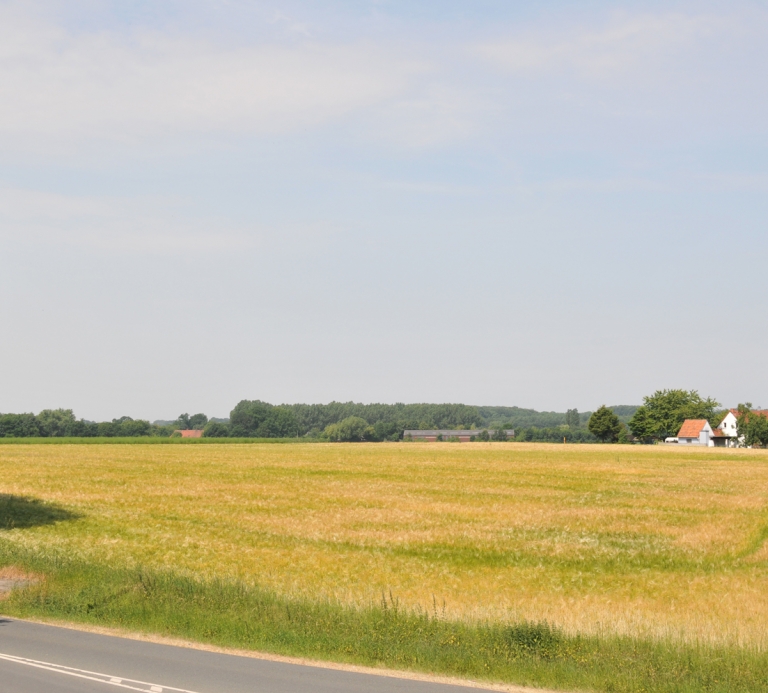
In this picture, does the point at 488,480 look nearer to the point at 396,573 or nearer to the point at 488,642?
the point at 396,573

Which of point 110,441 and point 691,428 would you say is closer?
point 110,441

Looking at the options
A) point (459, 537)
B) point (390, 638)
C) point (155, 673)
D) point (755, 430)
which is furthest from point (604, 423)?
point (155, 673)

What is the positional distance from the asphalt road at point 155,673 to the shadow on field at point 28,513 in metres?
20.2

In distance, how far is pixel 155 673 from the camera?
1230 cm

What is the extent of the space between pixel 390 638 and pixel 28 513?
87.8ft

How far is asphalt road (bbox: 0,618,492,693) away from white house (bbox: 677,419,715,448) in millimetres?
164885

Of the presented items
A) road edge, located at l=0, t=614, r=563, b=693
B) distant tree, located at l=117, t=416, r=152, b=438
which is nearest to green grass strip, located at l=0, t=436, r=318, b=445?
distant tree, located at l=117, t=416, r=152, b=438

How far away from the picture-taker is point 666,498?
47312 mm

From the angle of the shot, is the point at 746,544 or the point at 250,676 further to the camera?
the point at 746,544

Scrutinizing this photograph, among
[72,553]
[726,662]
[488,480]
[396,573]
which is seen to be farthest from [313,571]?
[488,480]

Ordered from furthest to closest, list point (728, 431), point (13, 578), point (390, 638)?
point (728, 431) → point (13, 578) → point (390, 638)

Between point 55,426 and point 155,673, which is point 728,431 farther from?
point 155,673

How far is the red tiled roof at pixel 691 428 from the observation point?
166 m

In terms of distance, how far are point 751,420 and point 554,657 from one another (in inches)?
5662
